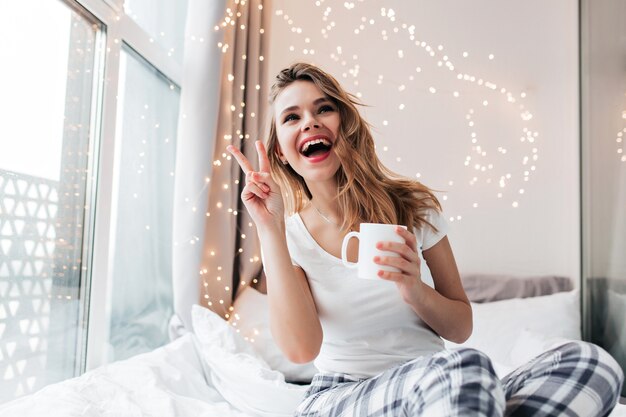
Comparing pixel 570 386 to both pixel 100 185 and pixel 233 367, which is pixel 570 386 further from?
pixel 100 185

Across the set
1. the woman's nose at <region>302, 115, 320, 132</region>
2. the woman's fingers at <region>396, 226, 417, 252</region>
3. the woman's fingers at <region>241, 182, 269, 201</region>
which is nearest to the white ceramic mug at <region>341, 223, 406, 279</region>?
the woman's fingers at <region>396, 226, 417, 252</region>

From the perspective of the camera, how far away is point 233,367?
137 cm

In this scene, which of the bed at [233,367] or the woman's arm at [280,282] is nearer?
the woman's arm at [280,282]

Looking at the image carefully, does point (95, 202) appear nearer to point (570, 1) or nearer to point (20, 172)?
point (20, 172)

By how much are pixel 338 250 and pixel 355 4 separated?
4.66 ft

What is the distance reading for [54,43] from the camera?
3.80 ft

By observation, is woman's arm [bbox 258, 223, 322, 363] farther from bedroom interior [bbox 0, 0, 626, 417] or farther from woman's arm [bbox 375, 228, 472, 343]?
bedroom interior [bbox 0, 0, 626, 417]

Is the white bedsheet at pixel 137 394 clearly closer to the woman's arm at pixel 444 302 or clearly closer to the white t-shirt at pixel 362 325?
the white t-shirt at pixel 362 325

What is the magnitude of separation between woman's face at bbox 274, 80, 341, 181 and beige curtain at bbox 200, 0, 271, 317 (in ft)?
2.58

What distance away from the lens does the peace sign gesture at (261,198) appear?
36.6 inches

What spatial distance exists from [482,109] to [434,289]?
3.99 feet

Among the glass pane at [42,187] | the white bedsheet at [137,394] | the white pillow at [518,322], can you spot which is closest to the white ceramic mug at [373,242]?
the white bedsheet at [137,394]

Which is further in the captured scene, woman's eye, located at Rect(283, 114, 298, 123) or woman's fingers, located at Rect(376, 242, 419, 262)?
woman's eye, located at Rect(283, 114, 298, 123)

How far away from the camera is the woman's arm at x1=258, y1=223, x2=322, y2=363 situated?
925mm
